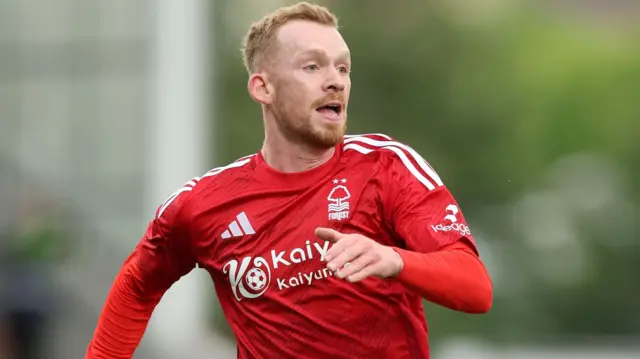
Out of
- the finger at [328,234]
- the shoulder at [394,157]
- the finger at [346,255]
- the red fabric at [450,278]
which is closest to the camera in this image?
the finger at [346,255]

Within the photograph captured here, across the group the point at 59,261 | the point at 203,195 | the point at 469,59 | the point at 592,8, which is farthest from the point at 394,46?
the point at 203,195

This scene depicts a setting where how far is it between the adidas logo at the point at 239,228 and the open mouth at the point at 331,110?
1.63 feet

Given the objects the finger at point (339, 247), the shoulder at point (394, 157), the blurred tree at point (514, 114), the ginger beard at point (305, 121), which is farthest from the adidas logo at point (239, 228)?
the blurred tree at point (514, 114)

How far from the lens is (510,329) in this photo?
57.8ft

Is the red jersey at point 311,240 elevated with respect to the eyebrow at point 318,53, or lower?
lower

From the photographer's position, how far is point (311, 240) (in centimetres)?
426

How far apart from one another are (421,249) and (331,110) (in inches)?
27.6

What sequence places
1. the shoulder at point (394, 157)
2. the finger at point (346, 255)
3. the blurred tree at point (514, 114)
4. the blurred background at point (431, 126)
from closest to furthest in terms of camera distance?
1. the finger at point (346, 255)
2. the shoulder at point (394, 157)
3. the blurred background at point (431, 126)
4. the blurred tree at point (514, 114)

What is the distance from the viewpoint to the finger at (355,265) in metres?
3.43

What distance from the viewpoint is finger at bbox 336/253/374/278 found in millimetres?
3434

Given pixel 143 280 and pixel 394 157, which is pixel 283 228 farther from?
pixel 143 280

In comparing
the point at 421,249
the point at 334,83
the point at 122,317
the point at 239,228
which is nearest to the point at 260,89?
the point at 334,83

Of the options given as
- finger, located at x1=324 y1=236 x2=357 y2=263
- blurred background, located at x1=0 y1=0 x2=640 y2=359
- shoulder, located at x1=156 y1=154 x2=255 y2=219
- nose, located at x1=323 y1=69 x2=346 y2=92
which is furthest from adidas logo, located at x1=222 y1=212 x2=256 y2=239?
blurred background, located at x1=0 y1=0 x2=640 y2=359

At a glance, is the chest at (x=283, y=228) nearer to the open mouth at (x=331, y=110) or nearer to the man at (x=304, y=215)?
the man at (x=304, y=215)
